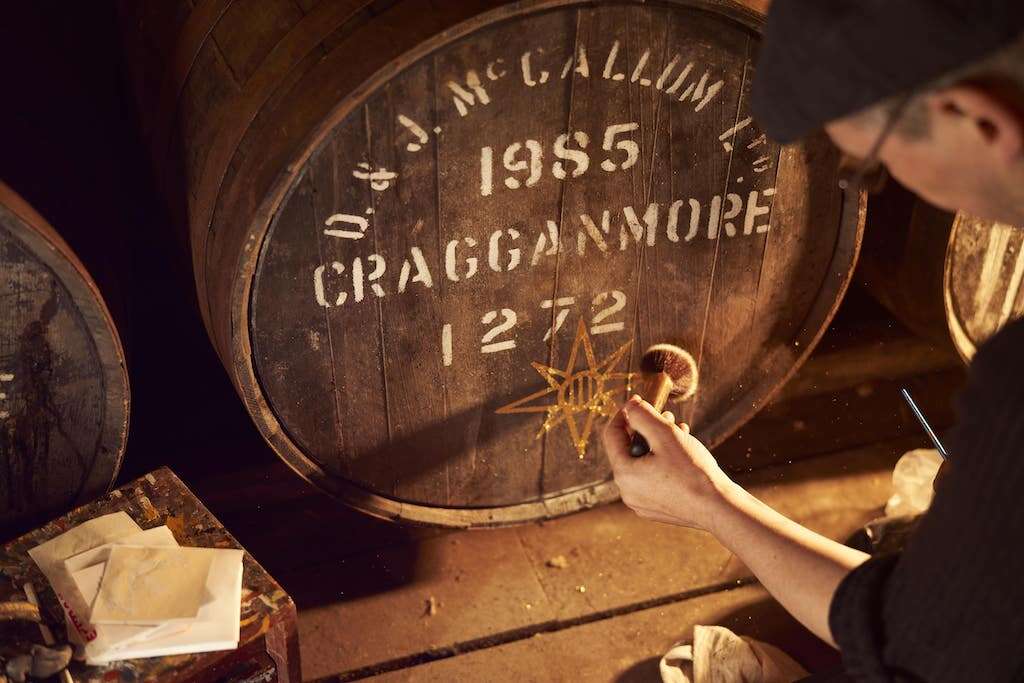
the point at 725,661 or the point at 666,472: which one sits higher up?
the point at 666,472

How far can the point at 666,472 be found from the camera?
1660mm

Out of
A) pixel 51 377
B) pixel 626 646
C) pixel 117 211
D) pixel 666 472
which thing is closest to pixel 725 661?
pixel 626 646

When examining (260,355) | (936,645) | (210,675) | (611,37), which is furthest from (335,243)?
(936,645)

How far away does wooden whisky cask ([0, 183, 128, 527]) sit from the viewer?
5.52ft

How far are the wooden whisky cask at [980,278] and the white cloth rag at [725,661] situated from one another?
2.81ft

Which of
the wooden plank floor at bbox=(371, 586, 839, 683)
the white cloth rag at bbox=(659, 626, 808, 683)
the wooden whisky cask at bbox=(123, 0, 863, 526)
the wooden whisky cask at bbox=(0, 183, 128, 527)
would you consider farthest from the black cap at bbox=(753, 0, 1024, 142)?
the wooden plank floor at bbox=(371, 586, 839, 683)

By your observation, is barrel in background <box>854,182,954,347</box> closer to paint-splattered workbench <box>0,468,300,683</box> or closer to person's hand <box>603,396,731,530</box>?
person's hand <box>603,396,731,530</box>

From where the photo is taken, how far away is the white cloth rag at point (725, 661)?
222 centimetres

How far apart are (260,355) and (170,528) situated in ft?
1.25

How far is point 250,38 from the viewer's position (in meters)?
1.70

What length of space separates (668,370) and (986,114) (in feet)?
3.77

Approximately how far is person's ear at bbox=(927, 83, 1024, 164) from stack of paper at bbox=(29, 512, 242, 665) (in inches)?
52.9

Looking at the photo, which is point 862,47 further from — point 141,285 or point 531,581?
point 141,285

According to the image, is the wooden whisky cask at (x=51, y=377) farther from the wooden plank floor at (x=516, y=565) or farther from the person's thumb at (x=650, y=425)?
the person's thumb at (x=650, y=425)
